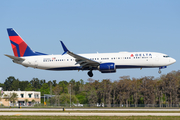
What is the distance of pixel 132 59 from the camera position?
152 ft

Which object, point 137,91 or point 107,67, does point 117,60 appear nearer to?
point 107,67

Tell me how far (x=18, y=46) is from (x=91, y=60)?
57.7ft

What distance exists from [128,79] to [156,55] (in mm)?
61548

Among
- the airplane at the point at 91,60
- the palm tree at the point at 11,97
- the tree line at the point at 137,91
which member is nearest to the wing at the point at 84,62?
the airplane at the point at 91,60

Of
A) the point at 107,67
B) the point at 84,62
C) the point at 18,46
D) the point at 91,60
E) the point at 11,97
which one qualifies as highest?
the point at 18,46

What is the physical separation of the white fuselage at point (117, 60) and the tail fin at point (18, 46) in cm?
329

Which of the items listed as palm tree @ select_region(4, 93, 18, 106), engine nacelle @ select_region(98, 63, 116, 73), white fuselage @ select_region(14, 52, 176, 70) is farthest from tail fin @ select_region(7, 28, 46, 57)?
palm tree @ select_region(4, 93, 18, 106)

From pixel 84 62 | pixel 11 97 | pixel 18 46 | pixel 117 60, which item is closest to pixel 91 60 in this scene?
pixel 84 62

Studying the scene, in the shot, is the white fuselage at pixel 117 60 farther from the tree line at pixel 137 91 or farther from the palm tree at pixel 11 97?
the palm tree at pixel 11 97

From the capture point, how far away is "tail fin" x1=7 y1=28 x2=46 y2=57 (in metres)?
54.2

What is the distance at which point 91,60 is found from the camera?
4666 centimetres

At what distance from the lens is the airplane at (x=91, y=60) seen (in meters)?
46.3

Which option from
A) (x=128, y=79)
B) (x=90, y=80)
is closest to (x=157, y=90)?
(x=128, y=79)

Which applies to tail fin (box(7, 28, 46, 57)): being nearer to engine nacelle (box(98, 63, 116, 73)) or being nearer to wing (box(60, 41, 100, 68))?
wing (box(60, 41, 100, 68))
